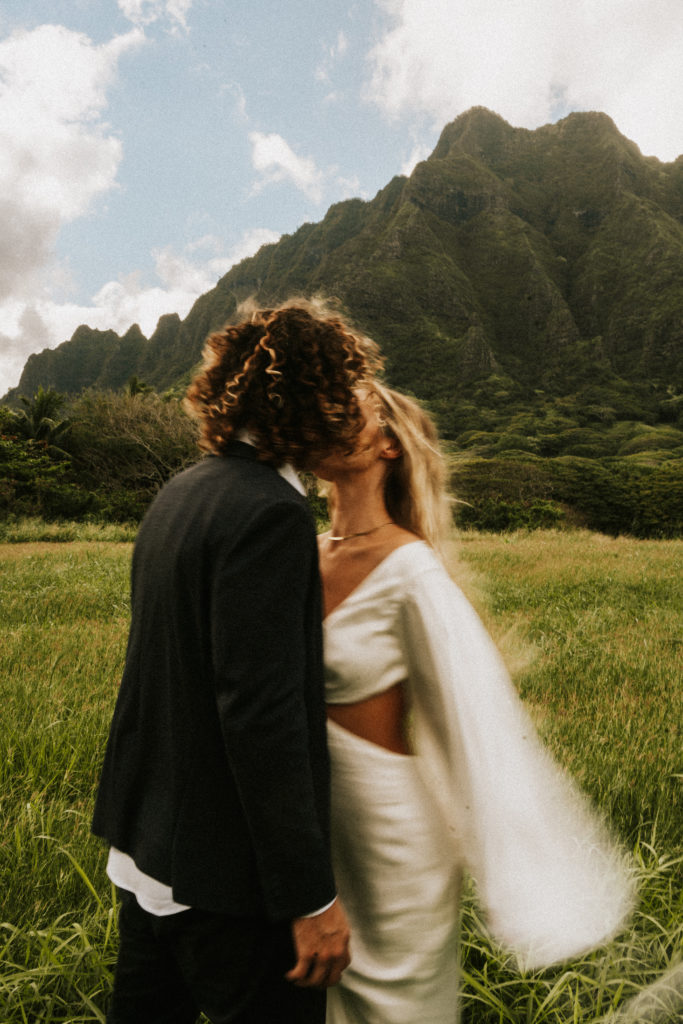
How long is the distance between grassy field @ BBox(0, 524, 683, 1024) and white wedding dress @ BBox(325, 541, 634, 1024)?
0.57 metres

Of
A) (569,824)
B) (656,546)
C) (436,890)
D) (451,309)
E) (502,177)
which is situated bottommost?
(656,546)

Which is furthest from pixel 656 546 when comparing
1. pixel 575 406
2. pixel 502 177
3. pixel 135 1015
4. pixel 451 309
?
pixel 502 177

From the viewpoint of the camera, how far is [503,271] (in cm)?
11044

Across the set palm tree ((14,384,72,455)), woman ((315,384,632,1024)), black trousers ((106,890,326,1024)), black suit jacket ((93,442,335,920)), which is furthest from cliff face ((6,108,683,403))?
black trousers ((106,890,326,1024))

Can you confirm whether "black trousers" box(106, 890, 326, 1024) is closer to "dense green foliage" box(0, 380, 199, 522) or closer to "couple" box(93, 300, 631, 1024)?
"couple" box(93, 300, 631, 1024)

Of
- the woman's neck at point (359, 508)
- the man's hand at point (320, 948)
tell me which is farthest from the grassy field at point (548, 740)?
the man's hand at point (320, 948)

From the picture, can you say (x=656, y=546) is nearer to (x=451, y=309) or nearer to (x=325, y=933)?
(x=325, y=933)

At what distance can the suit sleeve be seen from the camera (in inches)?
39.1

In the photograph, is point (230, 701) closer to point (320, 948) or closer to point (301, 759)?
point (301, 759)

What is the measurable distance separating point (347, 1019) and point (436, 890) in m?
0.40

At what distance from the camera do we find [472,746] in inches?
46.3

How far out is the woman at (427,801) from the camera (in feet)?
3.88

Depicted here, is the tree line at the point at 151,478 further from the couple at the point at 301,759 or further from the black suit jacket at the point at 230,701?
the black suit jacket at the point at 230,701

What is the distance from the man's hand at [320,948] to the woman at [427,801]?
225 millimetres
